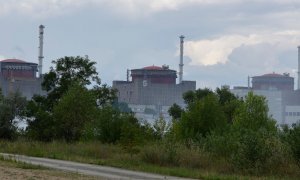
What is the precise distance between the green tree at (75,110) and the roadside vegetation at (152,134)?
0.08 m

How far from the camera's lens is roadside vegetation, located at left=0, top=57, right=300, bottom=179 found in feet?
77.4

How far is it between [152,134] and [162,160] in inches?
377

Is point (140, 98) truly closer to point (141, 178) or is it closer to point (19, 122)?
point (19, 122)

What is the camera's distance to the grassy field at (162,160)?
22.4 meters

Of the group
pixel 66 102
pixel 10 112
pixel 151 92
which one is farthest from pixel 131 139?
pixel 151 92

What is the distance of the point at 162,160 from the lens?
88.6 ft

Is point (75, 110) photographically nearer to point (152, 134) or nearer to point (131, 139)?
point (152, 134)

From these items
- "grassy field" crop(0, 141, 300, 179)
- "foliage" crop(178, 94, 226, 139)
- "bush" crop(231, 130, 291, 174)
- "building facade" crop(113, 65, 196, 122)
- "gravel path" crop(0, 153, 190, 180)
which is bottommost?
"gravel path" crop(0, 153, 190, 180)

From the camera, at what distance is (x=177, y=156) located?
86.9 ft

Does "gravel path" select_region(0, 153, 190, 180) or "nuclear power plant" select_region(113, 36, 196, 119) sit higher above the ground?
"nuclear power plant" select_region(113, 36, 196, 119)

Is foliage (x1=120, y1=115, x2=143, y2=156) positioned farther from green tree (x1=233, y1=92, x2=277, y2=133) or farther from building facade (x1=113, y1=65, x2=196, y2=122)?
building facade (x1=113, y1=65, x2=196, y2=122)

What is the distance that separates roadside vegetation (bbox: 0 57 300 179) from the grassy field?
36mm

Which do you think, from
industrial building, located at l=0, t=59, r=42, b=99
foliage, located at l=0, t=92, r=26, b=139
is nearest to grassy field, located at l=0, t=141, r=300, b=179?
foliage, located at l=0, t=92, r=26, b=139

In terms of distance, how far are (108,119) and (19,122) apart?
19.1 metres
